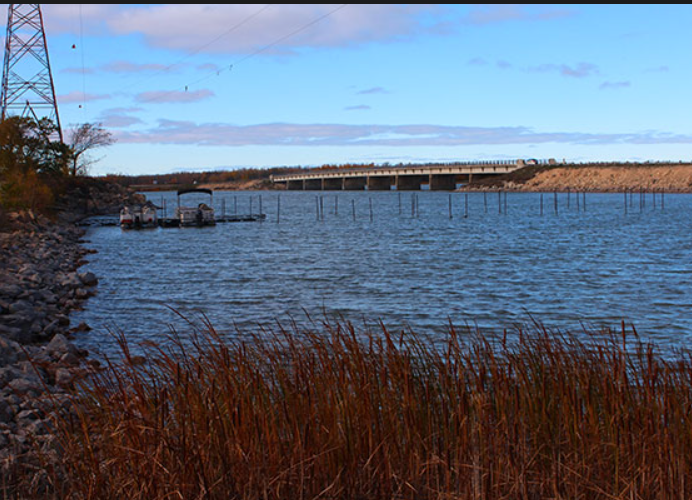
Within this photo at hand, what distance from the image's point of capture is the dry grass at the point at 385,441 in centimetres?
564

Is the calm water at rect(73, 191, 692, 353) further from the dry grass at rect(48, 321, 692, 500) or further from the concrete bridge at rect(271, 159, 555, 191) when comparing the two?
the concrete bridge at rect(271, 159, 555, 191)

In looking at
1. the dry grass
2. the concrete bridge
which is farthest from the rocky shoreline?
the concrete bridge

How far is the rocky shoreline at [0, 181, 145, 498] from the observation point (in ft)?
24.3

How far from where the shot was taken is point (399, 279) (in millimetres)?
32500

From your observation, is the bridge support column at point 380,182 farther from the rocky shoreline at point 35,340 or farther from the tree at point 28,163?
the rocky shoreline at point 35,340

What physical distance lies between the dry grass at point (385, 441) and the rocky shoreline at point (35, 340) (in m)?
1.03

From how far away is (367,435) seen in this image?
6.28 metres

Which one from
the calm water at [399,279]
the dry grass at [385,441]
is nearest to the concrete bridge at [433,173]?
the calm water at [399,279]

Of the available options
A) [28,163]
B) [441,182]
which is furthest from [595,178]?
[28,163]

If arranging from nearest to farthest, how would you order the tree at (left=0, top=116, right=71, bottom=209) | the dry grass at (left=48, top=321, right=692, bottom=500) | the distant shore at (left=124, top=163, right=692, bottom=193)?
the dry grass at (left=48, top=321, right=692, bottom=500) < the tree at (left=0, top=116, right=71, bottom=209) < the distant shore at (left=124, top=163, right=692, bottom=193)

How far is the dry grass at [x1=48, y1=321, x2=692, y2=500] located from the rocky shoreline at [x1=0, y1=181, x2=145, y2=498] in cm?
103

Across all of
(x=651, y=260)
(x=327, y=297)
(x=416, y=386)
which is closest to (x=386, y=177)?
(x=651, y=260)

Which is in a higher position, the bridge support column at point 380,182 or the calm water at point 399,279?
the bridge support column at point 380,182

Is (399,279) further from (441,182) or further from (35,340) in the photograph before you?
(441,182)
